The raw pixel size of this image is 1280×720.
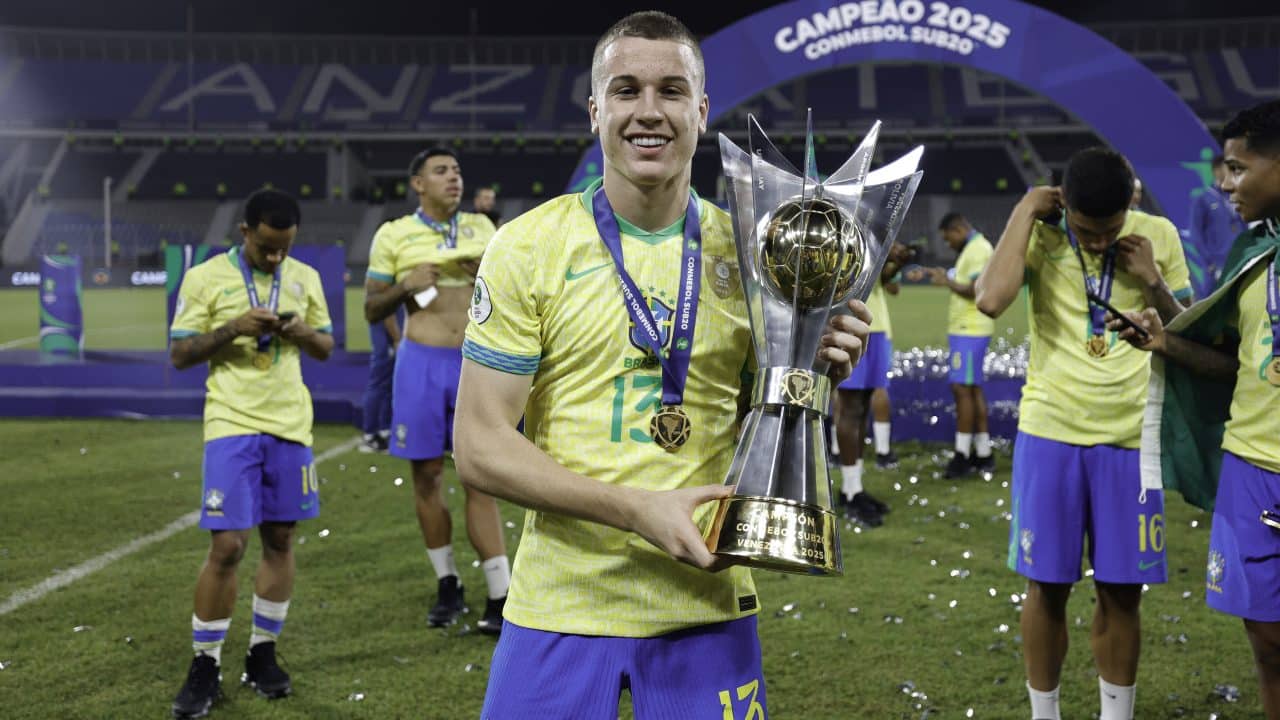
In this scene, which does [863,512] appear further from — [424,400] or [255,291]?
[255,291]

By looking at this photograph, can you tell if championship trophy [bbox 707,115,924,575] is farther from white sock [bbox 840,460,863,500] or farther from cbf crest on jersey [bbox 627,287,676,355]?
white sock [bbox 840,460,863,500]

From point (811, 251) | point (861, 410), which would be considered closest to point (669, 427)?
point (811, 251)

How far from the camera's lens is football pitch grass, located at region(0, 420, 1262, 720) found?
4.41 m

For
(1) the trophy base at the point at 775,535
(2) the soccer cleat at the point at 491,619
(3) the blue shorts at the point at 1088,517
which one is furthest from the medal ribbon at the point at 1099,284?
(2) the soccer cleat at the point at 491,619

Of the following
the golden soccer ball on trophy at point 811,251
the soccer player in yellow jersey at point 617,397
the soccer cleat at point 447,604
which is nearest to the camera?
the golden soccer ball on trophy at point 811,251

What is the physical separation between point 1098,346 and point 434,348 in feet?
10.3

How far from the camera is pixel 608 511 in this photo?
1769 mm

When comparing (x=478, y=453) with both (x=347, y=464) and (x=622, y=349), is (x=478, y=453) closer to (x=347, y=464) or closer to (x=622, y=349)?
(x=622, y=349)

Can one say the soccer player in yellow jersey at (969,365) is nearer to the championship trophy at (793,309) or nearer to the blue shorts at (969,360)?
the blue shorts at (969,360)

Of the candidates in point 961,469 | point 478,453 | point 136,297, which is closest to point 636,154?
point 478,453

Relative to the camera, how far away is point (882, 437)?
9.38m

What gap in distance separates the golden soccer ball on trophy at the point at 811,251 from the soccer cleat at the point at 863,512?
→ 5780 millimetres

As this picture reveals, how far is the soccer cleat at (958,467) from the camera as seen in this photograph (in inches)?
350

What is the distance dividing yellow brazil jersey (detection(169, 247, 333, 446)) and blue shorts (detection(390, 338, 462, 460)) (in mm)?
746
